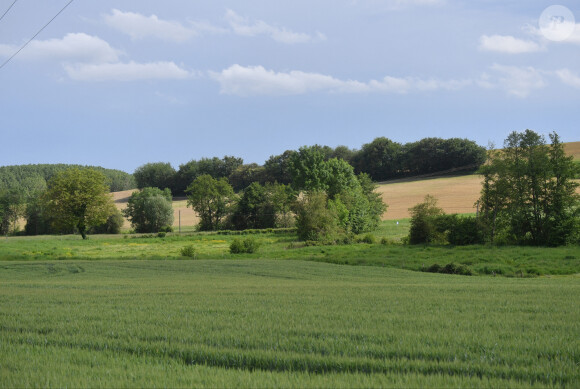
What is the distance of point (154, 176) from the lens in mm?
131000

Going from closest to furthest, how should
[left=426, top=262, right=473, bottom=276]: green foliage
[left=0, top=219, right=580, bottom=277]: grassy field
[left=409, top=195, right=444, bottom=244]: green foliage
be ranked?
1. [left=426, top=262, right=473, bottom=276]: green foliage
2. [left=0, top=219, right=580, bottom=277]: grassy field
3. [left=409, top=195, right=444, bottom=244]: green foliage

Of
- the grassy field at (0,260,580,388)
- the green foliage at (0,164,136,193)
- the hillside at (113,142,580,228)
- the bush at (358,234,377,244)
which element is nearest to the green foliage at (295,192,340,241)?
the bush at (358,234,377,244)

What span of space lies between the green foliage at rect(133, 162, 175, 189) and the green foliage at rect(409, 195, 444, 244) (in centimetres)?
9773

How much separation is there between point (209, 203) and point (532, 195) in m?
55.4

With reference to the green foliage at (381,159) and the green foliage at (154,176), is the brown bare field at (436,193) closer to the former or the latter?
the green foliage at (381,159)

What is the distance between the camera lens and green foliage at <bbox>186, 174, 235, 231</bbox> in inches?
3241

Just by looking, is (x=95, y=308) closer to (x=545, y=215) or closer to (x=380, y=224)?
(x=545, y=215)

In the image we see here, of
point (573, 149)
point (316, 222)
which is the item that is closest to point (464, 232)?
point (316, 222)

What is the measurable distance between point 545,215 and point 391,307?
125 feet

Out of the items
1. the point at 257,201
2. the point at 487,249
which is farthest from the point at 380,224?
the point at 487,249

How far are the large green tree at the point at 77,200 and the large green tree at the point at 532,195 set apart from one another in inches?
1948

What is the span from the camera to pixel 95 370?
17.9 feet

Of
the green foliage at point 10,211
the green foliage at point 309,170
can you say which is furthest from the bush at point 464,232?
the green foliage at point 10,211

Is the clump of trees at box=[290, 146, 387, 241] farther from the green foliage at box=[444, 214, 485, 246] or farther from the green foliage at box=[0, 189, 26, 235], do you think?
the green foliage at box=[0, 189, 26, 235]
